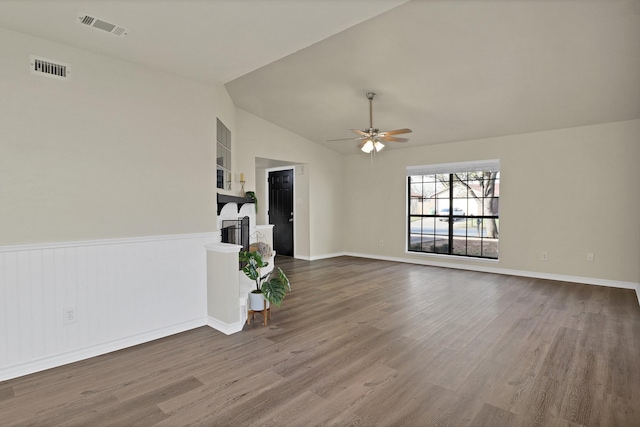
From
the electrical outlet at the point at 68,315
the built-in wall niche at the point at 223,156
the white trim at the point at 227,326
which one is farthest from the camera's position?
the built-in wall niche at the point at 223,156

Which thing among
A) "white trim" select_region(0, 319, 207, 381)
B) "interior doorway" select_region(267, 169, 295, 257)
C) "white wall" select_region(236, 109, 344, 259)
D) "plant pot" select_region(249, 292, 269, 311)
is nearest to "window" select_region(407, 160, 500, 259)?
"white wall" select_region(236, 109, 344, 259)

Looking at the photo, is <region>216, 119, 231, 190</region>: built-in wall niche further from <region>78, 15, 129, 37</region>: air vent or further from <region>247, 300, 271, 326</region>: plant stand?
<region>78, 15, 129, 37</region>: air vent

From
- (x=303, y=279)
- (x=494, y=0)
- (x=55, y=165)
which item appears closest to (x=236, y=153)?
(x=303, y=279)

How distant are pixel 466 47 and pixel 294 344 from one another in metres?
3.41

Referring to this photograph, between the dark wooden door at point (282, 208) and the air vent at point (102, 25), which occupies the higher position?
the air vent at point (102, 25)

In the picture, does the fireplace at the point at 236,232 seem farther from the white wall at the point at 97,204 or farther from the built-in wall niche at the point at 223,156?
the white wall at the point at 97,204

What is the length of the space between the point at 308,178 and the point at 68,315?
17.5 feet

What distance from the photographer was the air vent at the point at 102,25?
2.28 metres

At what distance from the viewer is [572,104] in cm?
454

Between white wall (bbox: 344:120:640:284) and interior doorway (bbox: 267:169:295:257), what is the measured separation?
320 centimetres

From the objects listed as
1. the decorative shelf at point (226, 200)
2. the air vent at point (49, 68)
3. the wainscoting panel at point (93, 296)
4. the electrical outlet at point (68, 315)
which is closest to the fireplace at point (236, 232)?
the decorative shelf at point (226, 200)

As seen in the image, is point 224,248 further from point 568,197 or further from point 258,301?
point 568,197

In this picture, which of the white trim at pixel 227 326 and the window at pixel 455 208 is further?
the window at pixel 455 208

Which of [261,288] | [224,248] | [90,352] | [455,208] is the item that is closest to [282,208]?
[455,208]
